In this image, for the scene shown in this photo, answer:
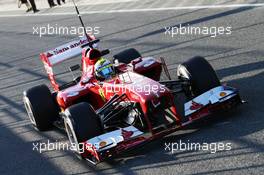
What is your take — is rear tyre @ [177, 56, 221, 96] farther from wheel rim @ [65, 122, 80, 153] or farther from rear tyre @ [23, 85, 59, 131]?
rear tyre @ [23, 85, 59, 131]

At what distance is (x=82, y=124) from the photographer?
724 cm

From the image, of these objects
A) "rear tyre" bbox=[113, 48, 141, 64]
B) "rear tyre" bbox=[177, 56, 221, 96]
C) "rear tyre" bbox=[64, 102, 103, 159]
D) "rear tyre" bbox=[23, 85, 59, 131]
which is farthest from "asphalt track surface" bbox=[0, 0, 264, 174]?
"rear tyre" bbox=[113, 48, 141, 64]

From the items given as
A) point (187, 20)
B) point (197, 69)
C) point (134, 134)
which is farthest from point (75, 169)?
point (187, 20)

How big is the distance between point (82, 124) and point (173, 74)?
3.81 meters

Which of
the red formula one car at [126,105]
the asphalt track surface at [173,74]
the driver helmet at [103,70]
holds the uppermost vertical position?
the driver helmet at [103,70]

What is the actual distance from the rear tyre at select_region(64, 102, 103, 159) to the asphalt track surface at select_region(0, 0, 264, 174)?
15.1 inches

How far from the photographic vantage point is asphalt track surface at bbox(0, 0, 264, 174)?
21.7 feet

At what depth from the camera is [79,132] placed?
23.7 feet

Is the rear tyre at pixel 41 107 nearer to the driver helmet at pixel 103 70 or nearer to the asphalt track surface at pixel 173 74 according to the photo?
the asphalt track surface at pixel 173 74

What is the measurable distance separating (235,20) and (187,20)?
203 cm

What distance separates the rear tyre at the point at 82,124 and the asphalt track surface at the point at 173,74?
38cm

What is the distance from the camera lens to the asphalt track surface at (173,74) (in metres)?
6.60

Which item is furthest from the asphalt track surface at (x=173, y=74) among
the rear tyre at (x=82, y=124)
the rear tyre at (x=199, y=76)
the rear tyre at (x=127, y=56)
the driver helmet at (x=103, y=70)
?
the rear tyre at (x=127, y=56)

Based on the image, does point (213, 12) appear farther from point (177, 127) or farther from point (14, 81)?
point (177, 127)
